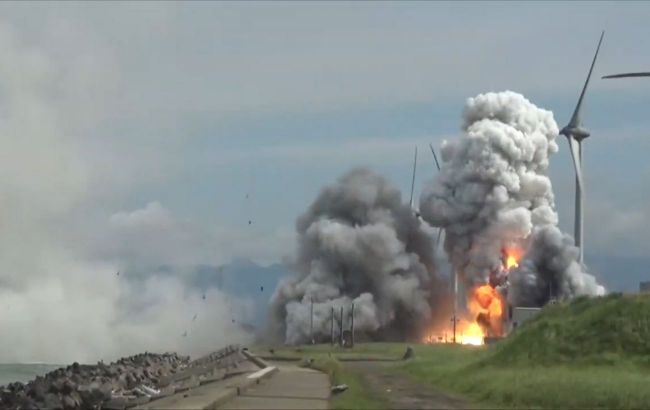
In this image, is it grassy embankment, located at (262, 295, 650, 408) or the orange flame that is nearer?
grassy embankment, located at (262, 295, 650, 408)

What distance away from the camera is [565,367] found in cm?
4625

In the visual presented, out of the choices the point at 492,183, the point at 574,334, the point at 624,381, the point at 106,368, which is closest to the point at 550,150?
the point at 492,183

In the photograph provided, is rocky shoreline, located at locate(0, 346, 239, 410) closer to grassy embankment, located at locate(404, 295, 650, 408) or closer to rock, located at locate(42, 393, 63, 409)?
rock, located at locate(42, 393, 63, 409)

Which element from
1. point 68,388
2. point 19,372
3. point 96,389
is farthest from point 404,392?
point 19,372

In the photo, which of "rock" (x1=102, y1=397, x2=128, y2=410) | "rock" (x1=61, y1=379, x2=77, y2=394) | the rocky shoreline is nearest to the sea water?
the rocky shoreline

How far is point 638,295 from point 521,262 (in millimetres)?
65205

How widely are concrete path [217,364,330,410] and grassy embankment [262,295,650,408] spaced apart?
3.01 feet

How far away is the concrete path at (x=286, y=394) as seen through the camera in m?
33.7

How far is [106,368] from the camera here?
241ft

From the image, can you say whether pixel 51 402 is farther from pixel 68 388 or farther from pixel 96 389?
pixel 68 388

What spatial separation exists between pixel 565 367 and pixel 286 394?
44.7 ft

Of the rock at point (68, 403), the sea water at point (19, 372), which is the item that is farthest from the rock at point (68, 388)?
the sea water at point (19, 372)

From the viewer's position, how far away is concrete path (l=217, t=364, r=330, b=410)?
111 ft

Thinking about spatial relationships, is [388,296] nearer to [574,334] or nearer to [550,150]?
[550,150]
